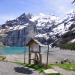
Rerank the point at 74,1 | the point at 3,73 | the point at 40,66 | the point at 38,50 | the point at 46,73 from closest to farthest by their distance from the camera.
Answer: the point at 74,1 → the point at 3,73 → the point at 46,73 → the point at 40,66 → the point at 38,50

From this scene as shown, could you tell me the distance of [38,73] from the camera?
92.6ft

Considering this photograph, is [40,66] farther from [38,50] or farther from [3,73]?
[3,73]

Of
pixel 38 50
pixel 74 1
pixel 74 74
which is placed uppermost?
pixel 74 1

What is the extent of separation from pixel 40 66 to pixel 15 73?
784 centimetres

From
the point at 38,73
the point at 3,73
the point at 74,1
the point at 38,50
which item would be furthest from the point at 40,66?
the point at 74,1

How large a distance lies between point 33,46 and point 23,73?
10.2 meters

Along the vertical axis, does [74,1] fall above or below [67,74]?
above

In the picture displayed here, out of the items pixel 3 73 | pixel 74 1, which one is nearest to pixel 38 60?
pixel 3 73

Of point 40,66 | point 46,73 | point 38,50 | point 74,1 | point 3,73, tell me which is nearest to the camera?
point 74,1

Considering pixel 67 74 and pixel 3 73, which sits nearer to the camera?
pixel 3 73

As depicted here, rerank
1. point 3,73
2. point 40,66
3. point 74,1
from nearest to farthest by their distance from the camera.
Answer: point 74,1
point 3,73
point 40,66

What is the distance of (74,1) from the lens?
21891mm

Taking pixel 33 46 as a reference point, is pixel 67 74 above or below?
below

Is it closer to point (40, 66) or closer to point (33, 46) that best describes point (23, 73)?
point (40, 66)
